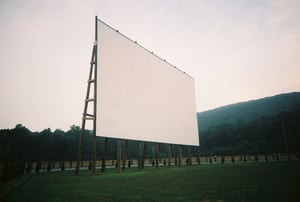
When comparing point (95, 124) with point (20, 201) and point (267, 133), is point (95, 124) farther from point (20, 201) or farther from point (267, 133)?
point (267, 133)

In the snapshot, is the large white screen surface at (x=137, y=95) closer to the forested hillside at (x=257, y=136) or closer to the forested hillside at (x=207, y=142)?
the forested hillside at (x=207, y=142)

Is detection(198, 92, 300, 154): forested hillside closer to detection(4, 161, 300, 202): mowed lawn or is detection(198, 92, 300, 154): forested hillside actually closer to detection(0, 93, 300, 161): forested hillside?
detection(0, 93, 300, 161): forested hillside

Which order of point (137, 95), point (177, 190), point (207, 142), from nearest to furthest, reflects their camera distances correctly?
point (177, 190) < point (137, 95) < point (207, 142)

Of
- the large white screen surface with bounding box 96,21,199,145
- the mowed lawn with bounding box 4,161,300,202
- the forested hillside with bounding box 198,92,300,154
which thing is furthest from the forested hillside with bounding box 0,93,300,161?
the mowed lawn with bounding box 4,161,300,202

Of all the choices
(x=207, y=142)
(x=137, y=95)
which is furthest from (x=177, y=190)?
(x=207, y=142)

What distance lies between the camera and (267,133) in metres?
51.0

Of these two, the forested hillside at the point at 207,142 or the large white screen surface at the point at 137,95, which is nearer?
the large white screen surface at the point at 137,95

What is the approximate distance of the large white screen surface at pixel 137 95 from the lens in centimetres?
1327

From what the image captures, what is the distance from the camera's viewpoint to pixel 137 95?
15711 millimetres

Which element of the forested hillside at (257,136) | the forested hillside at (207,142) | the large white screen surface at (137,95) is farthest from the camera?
the forested hillside at (257,136)

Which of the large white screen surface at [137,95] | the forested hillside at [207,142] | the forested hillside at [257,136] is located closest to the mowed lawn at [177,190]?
the large white screen surface at [137,95]

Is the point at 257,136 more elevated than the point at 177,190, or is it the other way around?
the point at 257,136

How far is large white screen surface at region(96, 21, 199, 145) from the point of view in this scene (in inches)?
523

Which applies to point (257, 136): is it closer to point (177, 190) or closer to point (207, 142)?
point (207, 142)
